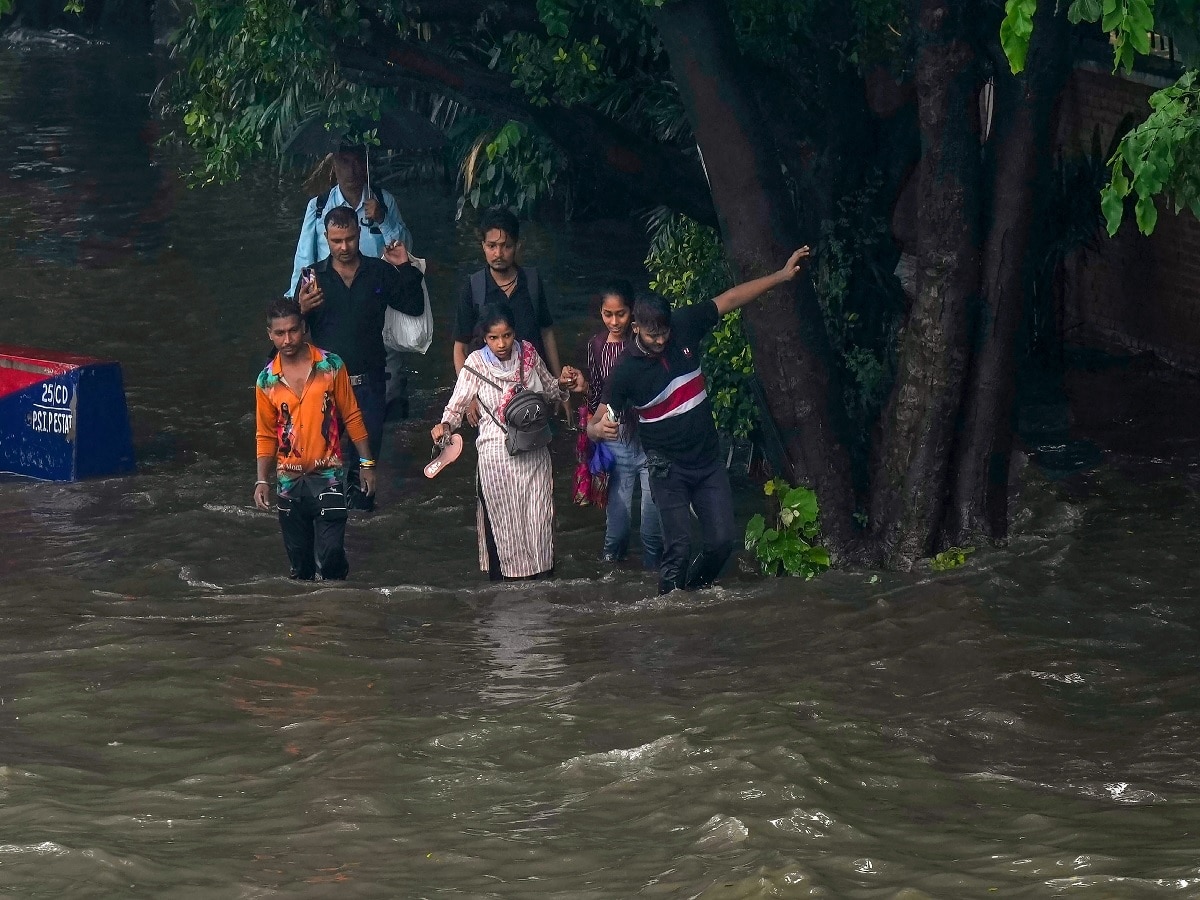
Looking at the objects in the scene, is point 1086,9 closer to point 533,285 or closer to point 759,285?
point 759,285

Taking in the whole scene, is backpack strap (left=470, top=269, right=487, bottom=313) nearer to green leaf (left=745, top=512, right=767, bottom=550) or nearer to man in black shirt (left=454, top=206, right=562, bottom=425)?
man in black shirt (left=454, top=206, right=562, bottom=425)

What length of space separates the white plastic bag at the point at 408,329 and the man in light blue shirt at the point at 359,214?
1.06 feet

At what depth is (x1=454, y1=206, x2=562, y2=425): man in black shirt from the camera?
9539 mm

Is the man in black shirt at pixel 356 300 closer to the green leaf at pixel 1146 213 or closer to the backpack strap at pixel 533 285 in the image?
the backpack strap at pixel 533 285

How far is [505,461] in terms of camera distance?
30.0ft

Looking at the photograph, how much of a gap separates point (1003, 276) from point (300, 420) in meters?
3.50

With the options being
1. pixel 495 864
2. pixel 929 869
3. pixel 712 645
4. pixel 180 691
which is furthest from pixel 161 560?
pixel 929 869

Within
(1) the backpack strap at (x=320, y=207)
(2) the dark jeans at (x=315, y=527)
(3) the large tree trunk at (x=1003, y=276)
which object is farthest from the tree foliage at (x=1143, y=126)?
(1) the backpack strap at (x=320, y=207)

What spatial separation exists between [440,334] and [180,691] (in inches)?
337

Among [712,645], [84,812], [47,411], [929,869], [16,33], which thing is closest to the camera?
[929,869]

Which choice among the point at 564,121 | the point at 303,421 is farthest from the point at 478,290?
the point at 303,421

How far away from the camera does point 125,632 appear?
28.7 feet

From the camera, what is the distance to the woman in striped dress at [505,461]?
9023 mm

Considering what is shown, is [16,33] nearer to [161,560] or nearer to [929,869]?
[161,560]
